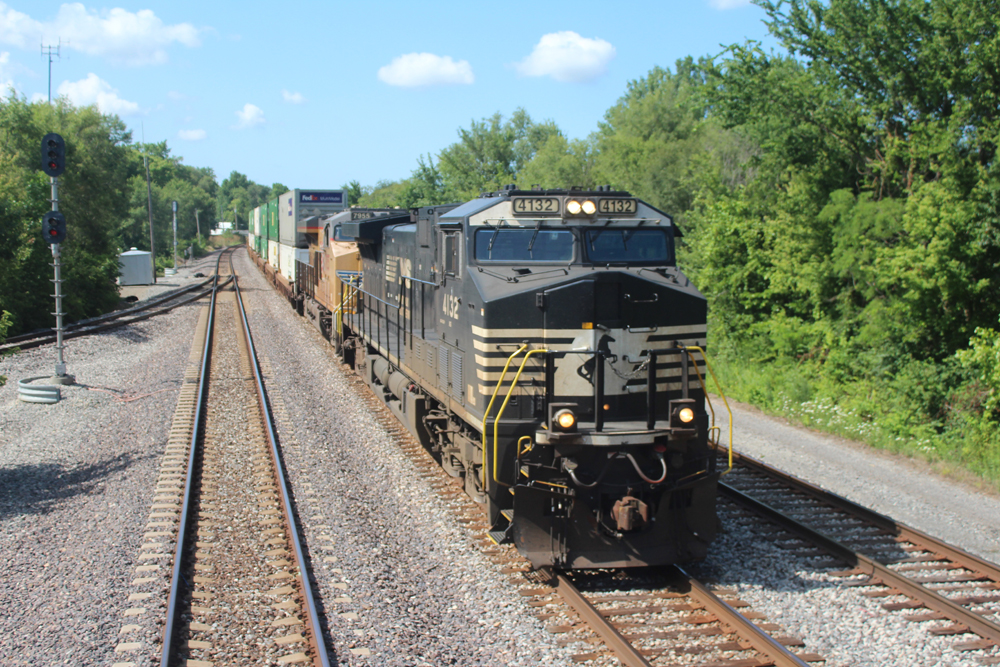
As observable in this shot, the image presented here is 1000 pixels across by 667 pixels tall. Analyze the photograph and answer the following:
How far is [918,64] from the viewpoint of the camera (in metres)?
14.6

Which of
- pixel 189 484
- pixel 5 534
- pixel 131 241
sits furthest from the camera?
pixel 131 241

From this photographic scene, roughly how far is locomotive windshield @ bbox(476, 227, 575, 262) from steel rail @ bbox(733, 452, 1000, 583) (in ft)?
15.1

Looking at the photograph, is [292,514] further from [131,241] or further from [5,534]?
[131,241]

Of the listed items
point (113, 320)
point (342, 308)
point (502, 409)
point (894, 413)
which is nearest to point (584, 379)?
point (502, 409)

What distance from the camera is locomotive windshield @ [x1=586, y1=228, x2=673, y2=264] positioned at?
7594 mm

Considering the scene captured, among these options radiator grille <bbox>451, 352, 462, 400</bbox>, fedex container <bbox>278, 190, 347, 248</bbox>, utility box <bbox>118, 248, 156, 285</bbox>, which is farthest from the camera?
utility box <bbox>118, 248, 156, 285</bbox>

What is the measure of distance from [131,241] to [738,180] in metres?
59.6

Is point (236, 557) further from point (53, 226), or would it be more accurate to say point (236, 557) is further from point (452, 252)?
point (53, 226)

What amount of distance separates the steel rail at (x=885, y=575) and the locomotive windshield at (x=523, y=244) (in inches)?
149

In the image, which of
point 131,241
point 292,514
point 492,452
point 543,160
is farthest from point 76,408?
point 131,241

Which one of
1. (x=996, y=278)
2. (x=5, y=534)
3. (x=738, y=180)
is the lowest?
(x=5, y=534)

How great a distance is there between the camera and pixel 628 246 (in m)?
7.70

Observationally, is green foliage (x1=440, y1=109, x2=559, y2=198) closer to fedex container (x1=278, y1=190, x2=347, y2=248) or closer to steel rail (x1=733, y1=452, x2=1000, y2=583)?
fedex container (x1=278, y1=190, x2=347, y2=248)

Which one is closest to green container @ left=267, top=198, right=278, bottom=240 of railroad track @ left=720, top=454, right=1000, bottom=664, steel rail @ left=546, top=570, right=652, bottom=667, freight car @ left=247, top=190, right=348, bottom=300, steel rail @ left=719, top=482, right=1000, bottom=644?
freight car @ left=247, top=190, right=348, bottom=300
